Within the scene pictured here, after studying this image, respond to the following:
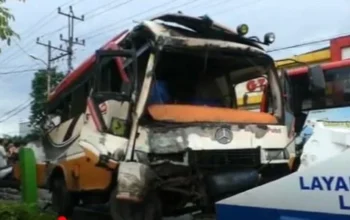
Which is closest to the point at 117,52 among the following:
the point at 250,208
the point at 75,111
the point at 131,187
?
the point at 131,187

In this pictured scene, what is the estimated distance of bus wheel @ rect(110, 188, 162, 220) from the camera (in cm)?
616

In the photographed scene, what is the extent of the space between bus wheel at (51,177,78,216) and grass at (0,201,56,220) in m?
0.98

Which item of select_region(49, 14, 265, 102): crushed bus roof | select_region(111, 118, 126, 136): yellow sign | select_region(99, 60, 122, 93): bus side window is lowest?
select_region(111, 118, 126, 136): yellow sign

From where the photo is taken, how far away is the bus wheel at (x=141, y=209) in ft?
20.2

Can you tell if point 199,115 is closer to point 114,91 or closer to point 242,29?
point 114,91

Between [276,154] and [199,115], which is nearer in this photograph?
[199,115]

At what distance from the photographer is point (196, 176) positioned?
6062 mm

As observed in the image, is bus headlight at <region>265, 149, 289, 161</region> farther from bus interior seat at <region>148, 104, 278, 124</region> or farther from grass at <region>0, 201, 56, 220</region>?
grass at <region>0, 201, 56, 220</region>

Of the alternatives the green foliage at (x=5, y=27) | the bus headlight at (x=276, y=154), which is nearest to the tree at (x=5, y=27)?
A: the green foliage at (x=5, y=27)

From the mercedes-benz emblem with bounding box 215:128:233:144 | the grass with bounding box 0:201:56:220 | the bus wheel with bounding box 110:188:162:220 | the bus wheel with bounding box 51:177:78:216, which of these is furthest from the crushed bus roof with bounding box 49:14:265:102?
the bus wheel with bounding box 51:177:78:216

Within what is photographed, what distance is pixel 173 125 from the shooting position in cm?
612

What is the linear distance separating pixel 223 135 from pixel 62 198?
295 cm

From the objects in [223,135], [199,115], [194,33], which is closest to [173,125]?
[199,115]

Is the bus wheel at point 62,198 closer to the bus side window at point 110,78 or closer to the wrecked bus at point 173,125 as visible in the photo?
the wrecked bus at point 173,125
